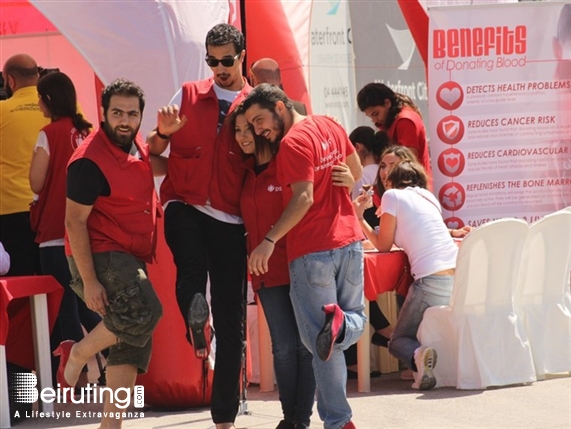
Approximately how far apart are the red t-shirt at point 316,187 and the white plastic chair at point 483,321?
1633 mm

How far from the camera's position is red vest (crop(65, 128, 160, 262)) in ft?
16.2

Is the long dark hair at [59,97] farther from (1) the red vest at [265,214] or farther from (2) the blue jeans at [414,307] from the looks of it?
(2) the blue jeans at [414,307]

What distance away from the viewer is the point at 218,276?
5156 mm

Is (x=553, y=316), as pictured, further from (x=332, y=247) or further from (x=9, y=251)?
(x=9, y=251)

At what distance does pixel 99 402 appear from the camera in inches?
255

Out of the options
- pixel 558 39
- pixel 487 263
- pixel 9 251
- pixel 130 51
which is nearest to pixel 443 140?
pixel 558 39

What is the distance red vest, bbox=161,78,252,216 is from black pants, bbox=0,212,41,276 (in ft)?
7.31

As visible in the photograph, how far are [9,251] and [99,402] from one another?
4.20 feet

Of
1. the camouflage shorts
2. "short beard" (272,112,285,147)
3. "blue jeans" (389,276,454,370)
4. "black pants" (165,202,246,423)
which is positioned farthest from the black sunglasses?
"blue jeans" (389,276,454,370)

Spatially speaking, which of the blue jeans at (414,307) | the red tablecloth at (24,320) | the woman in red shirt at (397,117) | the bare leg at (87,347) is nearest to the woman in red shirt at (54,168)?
the red tablecloth at (24,320)

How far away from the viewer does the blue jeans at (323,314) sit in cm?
480

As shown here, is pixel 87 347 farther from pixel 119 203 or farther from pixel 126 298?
pixel 119 203

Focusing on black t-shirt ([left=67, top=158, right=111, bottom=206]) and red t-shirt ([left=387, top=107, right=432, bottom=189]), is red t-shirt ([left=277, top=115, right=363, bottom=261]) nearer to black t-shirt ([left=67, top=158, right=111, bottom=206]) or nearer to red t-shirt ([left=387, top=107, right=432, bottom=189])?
black t-shirt ([left=67, top=158, right=111, bottom=206])

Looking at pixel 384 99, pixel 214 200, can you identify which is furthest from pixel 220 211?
pixel 384 99
